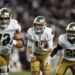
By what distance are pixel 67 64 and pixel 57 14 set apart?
650 cm

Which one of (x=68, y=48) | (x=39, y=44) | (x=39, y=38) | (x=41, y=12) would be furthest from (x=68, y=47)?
(x=41, y=12)

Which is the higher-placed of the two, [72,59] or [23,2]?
[23,2]

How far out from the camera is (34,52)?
8.41 metres

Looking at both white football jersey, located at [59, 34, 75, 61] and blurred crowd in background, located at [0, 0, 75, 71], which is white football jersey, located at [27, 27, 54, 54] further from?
blurred crowd in background, located at [0, 0, 75, 71]

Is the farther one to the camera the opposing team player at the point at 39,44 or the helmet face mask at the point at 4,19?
the opposing team player at the point at 39,44

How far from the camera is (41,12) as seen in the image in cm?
1382

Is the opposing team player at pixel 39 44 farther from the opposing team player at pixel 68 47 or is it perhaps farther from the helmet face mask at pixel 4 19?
the helmet face mask at pixel 4 19

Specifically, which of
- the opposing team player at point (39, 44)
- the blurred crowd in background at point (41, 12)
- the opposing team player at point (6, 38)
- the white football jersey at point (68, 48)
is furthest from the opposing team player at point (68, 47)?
the blurred crowd in background at point (41, 12)

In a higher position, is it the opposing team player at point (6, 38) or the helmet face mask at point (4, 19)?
the helmet face mask at point (4, 19)

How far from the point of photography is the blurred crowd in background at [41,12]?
13.2 metres

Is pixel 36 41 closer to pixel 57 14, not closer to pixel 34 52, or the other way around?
pixel 34 52

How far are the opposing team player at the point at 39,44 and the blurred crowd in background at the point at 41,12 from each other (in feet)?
14.7

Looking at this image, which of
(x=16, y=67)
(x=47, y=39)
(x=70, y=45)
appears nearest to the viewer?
(x=70, y=45)

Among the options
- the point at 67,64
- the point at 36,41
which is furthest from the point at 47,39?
the point at 67,64
